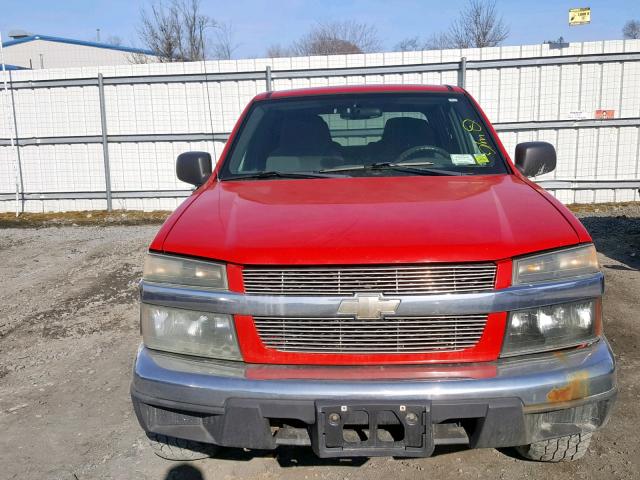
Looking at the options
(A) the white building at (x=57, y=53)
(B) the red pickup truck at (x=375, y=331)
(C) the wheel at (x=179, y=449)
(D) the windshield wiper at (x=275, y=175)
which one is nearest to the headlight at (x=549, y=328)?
(B) the red pickup truck at (x=375, y=331)

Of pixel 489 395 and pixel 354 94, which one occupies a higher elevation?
pixel 354 94

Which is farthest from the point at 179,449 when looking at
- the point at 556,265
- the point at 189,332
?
the point at 556,265

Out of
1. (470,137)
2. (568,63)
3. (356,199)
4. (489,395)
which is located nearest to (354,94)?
(470,137)

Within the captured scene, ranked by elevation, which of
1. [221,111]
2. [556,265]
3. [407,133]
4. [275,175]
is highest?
[221,111]

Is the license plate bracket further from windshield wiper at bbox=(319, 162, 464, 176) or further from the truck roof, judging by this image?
the truck roof

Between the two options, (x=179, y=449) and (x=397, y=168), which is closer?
(x=179, y=449)

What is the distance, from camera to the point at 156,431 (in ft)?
7.60

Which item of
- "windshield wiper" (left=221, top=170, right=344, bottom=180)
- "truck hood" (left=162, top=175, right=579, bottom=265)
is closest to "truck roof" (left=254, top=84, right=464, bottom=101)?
"windshield wiper" (left=221, top=170, right=344, bottom=180)

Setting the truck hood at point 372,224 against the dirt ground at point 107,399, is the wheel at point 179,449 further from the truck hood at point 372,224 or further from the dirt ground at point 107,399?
the truck hood at point 372,224

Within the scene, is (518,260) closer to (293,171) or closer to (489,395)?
(489,395)

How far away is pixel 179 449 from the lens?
2.78m

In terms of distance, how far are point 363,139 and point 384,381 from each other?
2001mm

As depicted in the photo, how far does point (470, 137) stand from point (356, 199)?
4.16ft

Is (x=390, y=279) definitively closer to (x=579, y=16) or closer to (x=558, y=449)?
(x=558, y=449)
